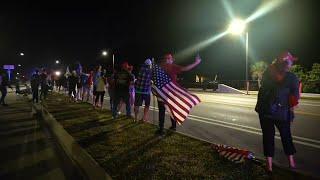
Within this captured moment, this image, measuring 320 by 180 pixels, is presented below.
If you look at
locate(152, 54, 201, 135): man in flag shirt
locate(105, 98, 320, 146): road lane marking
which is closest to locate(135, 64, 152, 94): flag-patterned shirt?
locate(152, 54, 201, 135): man in flag shirt

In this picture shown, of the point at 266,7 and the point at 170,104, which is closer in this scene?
the point at 170,104

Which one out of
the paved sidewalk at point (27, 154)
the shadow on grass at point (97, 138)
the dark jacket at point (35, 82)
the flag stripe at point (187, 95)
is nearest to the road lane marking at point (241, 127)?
the flag stripe at point (187, 95)

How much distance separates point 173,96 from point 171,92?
11 cm

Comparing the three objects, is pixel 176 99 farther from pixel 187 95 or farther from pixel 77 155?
pixel 77 155

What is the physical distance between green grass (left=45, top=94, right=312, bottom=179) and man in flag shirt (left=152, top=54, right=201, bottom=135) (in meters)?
0.58

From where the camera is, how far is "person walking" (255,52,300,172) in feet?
19.7

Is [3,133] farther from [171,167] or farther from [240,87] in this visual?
[240,87]

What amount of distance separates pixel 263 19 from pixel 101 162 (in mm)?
49788

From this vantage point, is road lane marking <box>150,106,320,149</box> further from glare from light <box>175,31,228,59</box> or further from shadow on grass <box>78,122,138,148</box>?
glare from light <box>175,31,228,59</box>

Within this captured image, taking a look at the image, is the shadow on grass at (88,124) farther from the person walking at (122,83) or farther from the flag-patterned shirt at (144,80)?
the flag-patterned shirt at (144,80)

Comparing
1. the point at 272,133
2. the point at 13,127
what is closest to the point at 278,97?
the point at 272,133

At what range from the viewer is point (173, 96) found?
356 inches

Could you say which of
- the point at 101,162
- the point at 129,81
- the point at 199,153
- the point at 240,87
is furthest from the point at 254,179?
the point at 240,87

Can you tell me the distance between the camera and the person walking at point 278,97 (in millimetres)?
6012
